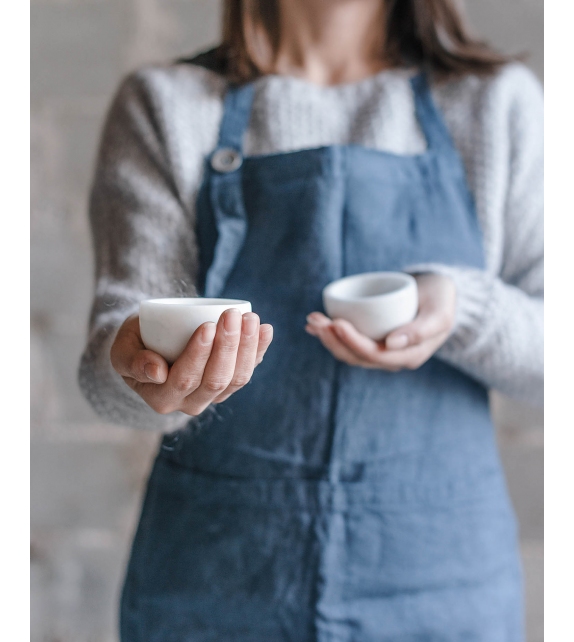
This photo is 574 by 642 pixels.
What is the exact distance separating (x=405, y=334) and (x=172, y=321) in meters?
0.14

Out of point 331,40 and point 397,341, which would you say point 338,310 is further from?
point 331,40

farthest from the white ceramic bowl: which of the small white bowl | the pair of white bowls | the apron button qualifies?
the apron button

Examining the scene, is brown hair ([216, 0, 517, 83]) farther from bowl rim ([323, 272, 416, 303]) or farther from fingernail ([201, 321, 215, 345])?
fingernail ([201, 321, 215, 345])

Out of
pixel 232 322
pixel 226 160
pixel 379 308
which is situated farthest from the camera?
pixel 226 160

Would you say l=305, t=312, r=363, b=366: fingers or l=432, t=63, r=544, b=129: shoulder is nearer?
l=305, t=312, r=363, b=366: fingers

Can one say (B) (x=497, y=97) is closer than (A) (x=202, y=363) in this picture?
No

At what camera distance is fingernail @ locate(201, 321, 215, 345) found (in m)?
0.15

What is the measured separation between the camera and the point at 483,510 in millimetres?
369

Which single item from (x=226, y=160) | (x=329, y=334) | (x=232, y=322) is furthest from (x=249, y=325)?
(x=226, y=160)

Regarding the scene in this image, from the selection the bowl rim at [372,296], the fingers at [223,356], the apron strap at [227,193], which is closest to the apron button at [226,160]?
the apron strap at [227,193]

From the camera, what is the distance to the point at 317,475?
1.10 feet

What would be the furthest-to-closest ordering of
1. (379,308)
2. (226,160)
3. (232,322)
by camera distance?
(226,160) → (379,308) → (232,322)

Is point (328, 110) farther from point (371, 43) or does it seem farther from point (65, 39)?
point (65, 39)

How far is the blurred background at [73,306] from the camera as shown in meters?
0.41
